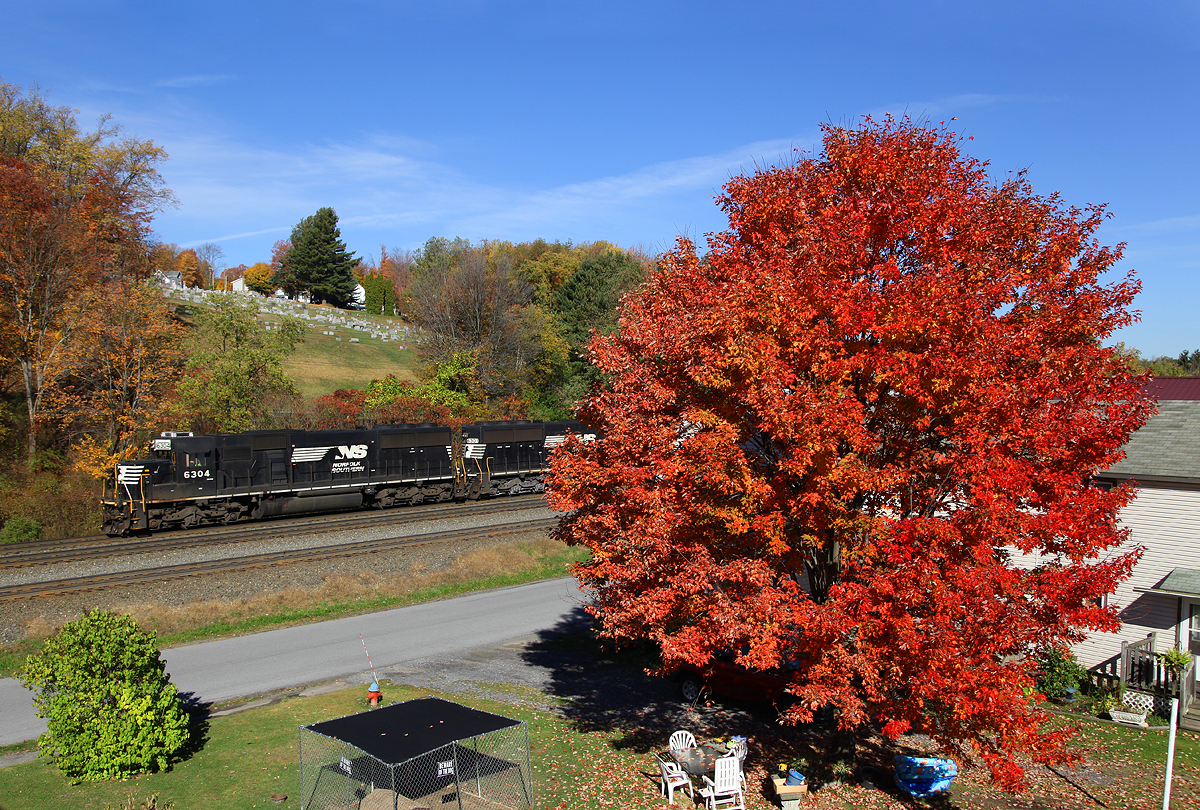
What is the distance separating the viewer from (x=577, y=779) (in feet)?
41.5

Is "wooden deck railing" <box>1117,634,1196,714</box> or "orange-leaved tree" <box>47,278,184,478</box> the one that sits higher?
"orange-leaved tree" <box>47,278,184,478</box>

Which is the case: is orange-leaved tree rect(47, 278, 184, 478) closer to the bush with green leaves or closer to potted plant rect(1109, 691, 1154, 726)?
the bush with green leaves

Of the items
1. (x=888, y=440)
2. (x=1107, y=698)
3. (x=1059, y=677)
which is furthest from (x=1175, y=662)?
(x=888, y=440)

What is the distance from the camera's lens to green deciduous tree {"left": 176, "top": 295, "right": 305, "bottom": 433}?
42688 millimetres

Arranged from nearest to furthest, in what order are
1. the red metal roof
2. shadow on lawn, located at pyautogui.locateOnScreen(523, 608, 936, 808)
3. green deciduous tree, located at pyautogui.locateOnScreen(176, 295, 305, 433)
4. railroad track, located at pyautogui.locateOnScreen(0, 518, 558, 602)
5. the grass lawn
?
the grass lawn, shadow on lawn, located at pyautogui.locateOnScreen(523, 608, 936, 808), railroad track, located at pyautogui.locateOnScreen(0, 518, 558, 602), the red metal roof, green deciduous tree, located at pyautogui.locateOnScreen(176, 295, 305, 433)

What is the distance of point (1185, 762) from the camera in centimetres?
1355

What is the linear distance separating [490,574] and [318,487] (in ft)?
39.9

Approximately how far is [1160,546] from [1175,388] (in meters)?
11.3

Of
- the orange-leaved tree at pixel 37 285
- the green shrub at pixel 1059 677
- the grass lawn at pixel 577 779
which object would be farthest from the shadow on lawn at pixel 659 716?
the orange-leaved tree at pixel 37 285

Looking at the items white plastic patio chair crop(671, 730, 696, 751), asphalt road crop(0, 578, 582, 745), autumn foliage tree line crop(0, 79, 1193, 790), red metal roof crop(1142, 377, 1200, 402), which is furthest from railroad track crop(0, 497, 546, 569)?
red metal roof crop(1142, 377, 1200, 402)

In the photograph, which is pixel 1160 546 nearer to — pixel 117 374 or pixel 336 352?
pixel 117 374

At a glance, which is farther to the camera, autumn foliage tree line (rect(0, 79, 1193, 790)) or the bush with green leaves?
the bush with green leaves

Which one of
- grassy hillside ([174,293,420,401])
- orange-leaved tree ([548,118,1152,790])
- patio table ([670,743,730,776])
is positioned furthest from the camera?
grassy hillside ([174,293,420,401])

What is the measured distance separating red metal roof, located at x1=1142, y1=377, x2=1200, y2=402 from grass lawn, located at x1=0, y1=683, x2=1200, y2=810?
14.1m
